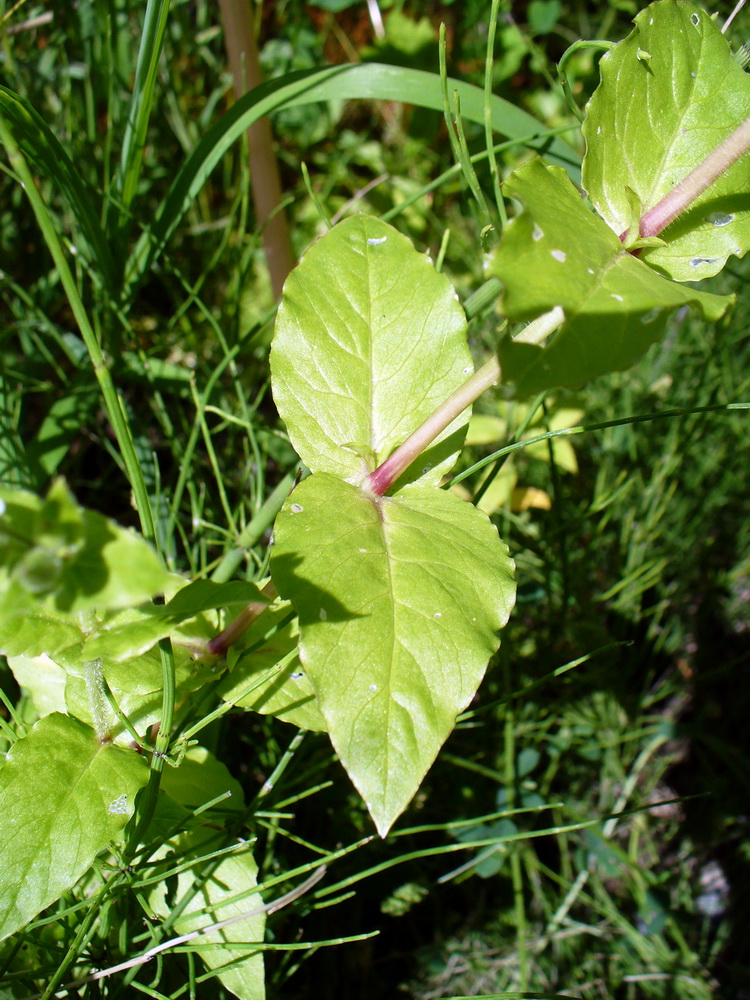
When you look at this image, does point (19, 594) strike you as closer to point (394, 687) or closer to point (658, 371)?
point (394, 687)

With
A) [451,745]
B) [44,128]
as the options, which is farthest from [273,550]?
[451,745]

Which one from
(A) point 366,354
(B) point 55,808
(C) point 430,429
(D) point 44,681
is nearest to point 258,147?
(A) point 366,354

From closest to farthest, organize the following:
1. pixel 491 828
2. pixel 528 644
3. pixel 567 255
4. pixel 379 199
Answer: pixel 567 255
pixel 491 828
pixel 528 644
pixel 379 199

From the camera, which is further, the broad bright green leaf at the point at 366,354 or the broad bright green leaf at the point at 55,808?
the broad bright green leaf at the point at 366,354

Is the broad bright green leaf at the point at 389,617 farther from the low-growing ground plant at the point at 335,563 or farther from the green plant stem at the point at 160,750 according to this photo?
the green plant stem at the point at 160,750

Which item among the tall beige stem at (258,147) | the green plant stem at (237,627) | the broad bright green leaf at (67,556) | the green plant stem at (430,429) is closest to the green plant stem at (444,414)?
the green plant stem at (430,429)

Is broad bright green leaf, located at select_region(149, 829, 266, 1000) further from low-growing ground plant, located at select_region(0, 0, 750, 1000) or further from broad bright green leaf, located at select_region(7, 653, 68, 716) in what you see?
broad bright green leaf, located at select_region(7, 653, 68, 716)
